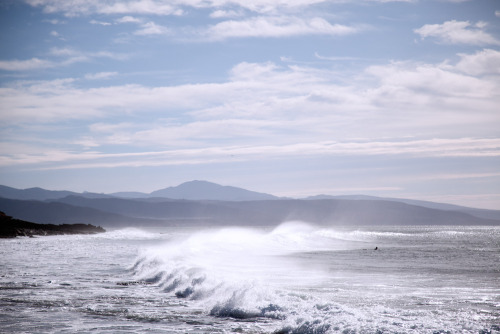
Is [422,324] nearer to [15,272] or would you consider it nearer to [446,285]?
[446,285]

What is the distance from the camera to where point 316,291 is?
20266mm

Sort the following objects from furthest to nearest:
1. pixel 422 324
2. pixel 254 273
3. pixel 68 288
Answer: pixel 254 273 < pixel 68 288 < pixel 422 324

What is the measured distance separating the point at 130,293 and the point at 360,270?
15554 millimetres

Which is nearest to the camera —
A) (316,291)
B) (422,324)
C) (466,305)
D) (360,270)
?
(422,324)

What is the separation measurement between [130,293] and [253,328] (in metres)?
8.63

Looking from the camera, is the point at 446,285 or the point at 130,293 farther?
the point at 446,285

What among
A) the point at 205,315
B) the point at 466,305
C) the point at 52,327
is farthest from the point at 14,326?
the point at 466,305

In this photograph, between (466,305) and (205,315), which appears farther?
(466,305)

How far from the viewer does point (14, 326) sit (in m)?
14.0

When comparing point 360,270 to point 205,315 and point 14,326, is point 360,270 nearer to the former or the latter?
point 205,315

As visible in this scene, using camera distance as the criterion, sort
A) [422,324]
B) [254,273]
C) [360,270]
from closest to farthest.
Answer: [422,324], [254,273], [360,270]

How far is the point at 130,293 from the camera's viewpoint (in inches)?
824

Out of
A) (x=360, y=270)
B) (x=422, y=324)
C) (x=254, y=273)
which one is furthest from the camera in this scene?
(x=360, y=270)

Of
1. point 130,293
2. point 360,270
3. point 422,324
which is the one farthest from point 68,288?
point 360,270
